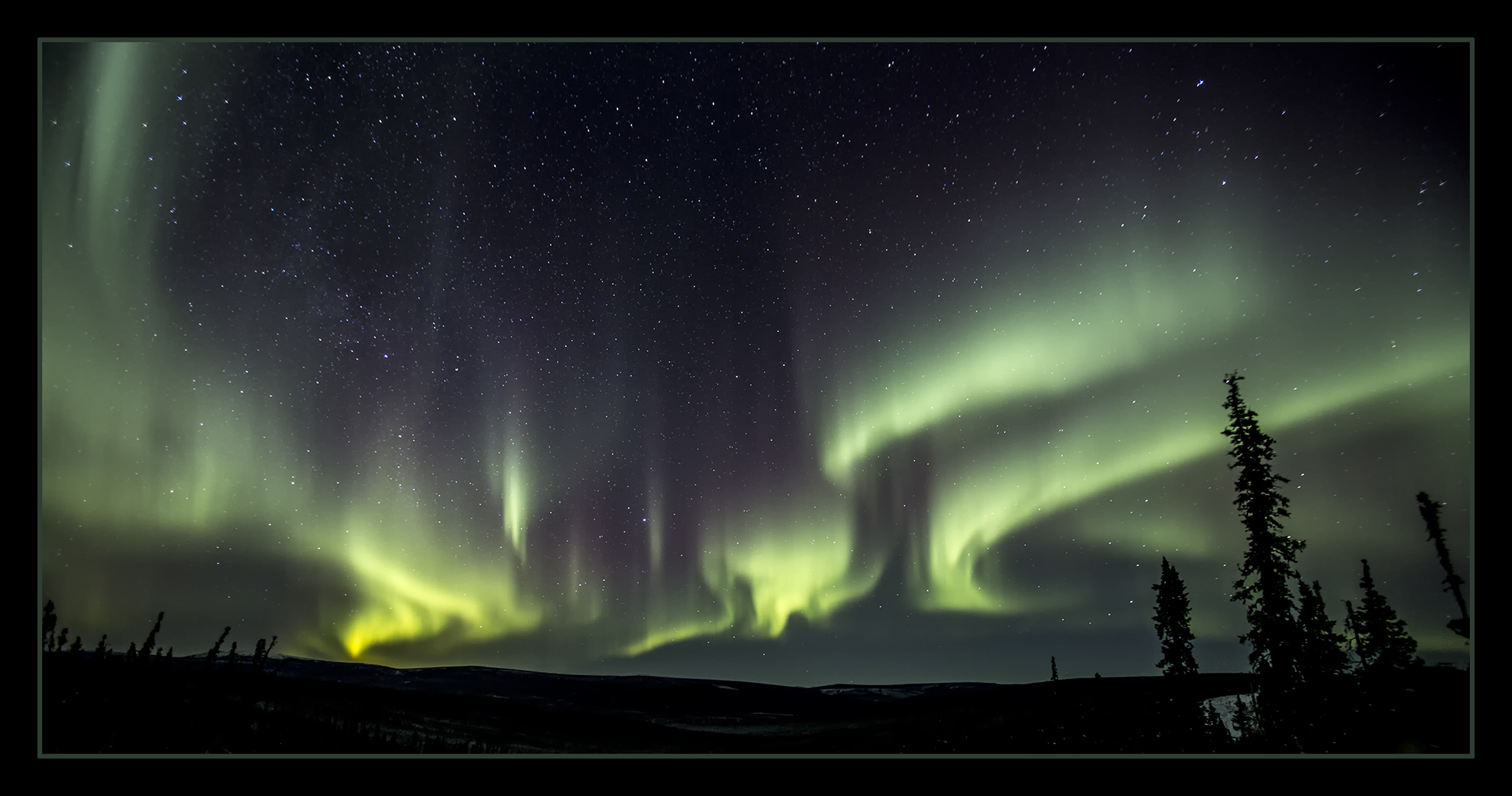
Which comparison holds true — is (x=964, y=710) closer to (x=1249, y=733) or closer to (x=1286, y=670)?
(x=1249, y=733)

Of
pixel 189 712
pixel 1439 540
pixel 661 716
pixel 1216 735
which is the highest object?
pixel 1439 540

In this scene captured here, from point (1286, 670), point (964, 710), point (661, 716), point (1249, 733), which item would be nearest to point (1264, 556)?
point (1286, 670)

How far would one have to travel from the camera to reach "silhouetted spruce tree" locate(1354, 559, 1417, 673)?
16172mm

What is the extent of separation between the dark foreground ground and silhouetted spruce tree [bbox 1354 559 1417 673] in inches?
46.0

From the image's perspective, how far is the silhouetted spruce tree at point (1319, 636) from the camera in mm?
15344

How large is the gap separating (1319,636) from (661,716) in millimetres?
32699

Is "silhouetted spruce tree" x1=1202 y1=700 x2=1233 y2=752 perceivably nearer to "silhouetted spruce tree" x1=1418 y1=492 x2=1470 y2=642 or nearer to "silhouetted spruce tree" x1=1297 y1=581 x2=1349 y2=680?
"silhouetted spruce tree" x1=1297 y1=581 x2=1349 y2=680

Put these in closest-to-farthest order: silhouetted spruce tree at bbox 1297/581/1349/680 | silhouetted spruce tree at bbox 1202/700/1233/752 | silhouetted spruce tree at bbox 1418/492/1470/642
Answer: silhouetted spruce tree at bbox 1418/492/1470/642 < silhouetted spruce tree at bbox 1297/581/1349/680 < silhouetted spruce tree at bbox 1202/700/1233/752

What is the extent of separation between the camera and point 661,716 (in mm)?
37000

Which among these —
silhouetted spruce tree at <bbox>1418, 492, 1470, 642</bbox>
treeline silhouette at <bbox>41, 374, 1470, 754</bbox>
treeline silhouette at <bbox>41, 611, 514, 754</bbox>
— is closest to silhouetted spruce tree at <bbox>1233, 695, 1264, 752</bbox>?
treeline silhouette at <bbox>41, 374, 1470, 754</bbox>

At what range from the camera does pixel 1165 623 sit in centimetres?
2119
